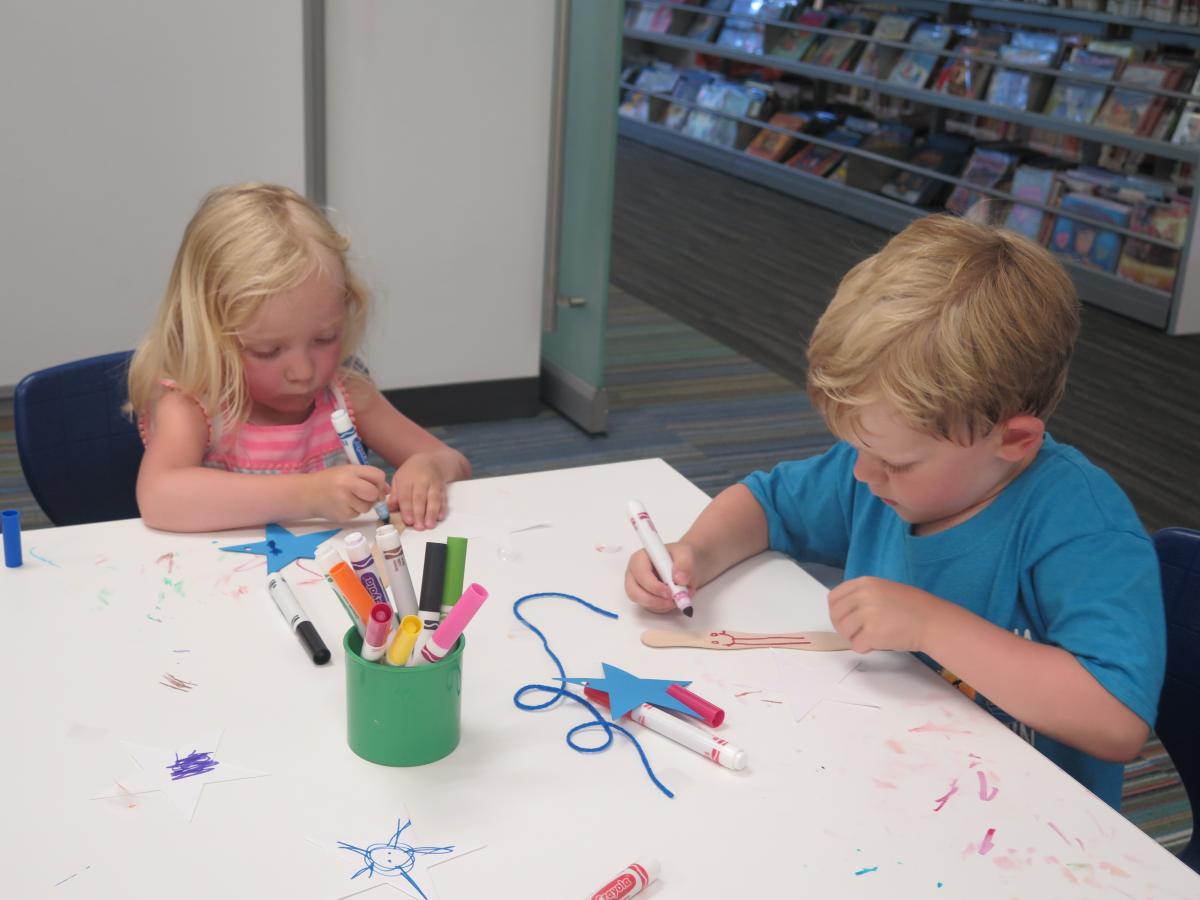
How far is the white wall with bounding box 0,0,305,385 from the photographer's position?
2955 mm

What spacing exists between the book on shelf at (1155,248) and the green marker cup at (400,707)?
4.19 metres

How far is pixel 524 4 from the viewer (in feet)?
10.2

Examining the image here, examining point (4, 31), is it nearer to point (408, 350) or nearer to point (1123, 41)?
point (408, 350)

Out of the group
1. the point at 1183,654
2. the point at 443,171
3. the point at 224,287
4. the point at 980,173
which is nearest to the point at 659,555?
the point at 1183,654

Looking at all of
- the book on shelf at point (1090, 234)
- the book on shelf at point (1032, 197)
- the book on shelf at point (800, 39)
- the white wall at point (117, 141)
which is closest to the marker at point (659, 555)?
the white wall at point (117, 141)

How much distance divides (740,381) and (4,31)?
219 cm

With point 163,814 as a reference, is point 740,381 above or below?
below

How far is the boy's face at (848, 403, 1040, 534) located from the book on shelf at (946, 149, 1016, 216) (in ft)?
14.7

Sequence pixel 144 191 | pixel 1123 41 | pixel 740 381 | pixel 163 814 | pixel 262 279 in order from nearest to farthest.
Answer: pixel 163 814, pixel 262 279, pixel 144 191, pixel 740 381, pixel 1123 41

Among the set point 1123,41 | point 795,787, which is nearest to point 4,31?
point 795,787

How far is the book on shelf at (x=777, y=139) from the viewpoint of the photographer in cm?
663

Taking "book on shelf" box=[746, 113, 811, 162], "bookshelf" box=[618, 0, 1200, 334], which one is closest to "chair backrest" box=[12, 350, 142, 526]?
"bookshelf" box=[618, 0, 1200, 334]

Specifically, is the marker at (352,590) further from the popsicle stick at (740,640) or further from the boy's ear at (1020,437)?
the boy's ear at (1020,437)

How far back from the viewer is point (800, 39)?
671 cm
